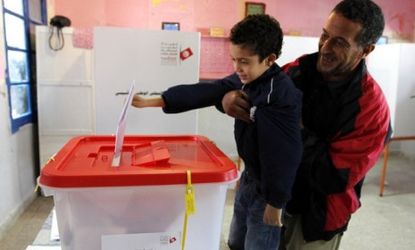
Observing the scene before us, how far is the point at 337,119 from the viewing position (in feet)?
3.15

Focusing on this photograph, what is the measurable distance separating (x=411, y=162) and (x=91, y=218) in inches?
169

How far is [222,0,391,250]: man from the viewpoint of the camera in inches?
35.9

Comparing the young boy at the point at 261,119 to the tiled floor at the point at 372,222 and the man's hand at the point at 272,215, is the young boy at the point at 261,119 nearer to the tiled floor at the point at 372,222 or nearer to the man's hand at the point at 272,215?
the man's hand at the point at 272,215

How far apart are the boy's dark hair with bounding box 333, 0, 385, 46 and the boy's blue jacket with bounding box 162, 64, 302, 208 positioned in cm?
23

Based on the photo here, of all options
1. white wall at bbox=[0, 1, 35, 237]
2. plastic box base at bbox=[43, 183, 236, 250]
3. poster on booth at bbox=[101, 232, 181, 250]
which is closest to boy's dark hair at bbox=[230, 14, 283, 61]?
plastic box base at bbox=[43, 183, 236, 250]

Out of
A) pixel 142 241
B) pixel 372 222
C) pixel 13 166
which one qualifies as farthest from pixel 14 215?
pixel 372 222

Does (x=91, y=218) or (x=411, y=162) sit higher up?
(x=91, y=218)

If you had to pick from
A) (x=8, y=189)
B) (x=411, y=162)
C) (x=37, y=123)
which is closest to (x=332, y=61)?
(x=8, y=189)

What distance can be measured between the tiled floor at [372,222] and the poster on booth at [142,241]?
4.64 ft

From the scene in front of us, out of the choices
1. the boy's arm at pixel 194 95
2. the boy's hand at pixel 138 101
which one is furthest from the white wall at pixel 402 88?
the boy's hand at pixel 138 101

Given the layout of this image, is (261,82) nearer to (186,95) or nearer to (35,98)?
(186,95)

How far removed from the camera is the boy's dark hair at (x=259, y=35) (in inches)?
36.2

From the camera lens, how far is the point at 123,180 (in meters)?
Answer: 0.68

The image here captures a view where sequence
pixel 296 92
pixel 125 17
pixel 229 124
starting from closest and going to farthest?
1. pixel 296 92
2. pixel 125 17
3. pixel 229 124
